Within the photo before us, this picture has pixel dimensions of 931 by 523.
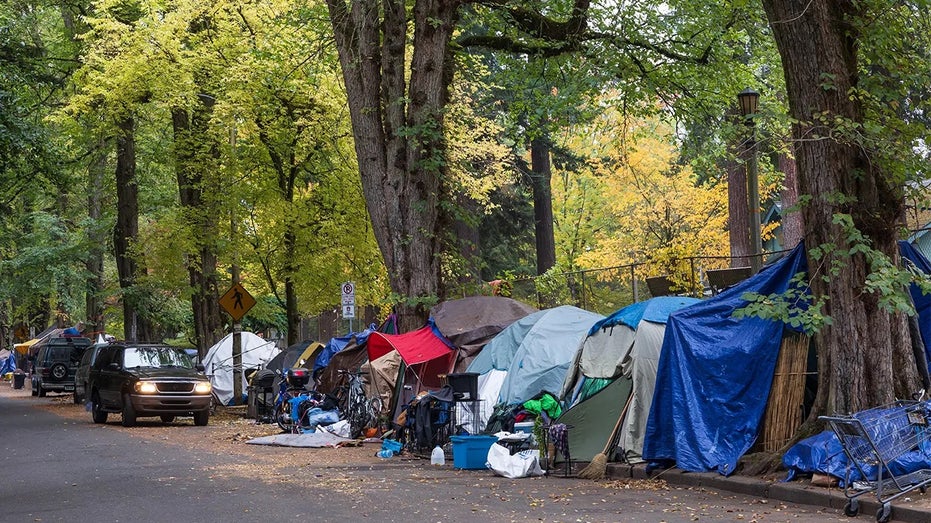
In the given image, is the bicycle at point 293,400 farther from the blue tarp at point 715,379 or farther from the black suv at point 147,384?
the blue tarp at point 715,379

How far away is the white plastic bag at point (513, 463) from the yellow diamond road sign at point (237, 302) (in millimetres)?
13803

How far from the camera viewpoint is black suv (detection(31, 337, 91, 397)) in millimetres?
42875

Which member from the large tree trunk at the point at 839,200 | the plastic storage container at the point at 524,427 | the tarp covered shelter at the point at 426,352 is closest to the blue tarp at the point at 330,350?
the tarp covered shelter at the point at 426,352

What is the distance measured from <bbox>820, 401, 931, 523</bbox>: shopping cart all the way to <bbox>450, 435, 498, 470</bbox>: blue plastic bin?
6190 mm

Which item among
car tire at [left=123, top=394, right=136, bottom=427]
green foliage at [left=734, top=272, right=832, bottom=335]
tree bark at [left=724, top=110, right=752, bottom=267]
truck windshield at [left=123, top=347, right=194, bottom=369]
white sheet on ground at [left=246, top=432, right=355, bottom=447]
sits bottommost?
white sheet on ground at [left=246, top=432, right=355, bottom=447]

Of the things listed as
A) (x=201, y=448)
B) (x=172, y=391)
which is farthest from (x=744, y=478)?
(x=172, y=391)

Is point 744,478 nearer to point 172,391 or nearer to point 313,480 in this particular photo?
point 313,480

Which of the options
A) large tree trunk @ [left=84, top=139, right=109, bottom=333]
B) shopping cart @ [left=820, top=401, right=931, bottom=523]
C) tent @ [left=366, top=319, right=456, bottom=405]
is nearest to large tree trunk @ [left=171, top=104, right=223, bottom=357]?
large tree trunk @ [left=84, top=139, right=109, bottom=333]

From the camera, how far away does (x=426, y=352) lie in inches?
835

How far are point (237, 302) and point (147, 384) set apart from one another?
3.86 meters

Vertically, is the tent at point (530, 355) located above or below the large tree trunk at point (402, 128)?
below

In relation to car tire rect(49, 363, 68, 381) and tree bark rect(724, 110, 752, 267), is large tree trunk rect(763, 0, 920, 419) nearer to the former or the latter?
tree bark rect(724, 110, 752, 267)

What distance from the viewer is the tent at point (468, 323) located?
70.4ft

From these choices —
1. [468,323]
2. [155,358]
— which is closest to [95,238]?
[155,358]
